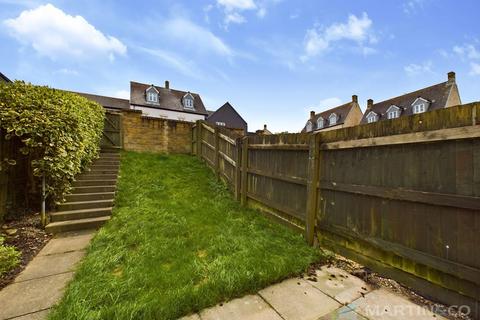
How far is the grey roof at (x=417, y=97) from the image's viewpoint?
71.8 ft

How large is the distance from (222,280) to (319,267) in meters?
1.37

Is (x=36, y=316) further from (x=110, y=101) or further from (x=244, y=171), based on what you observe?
(x=110, y=101)

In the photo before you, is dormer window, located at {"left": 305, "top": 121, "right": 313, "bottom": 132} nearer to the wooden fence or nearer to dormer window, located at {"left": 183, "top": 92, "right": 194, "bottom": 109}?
dormer window, located at {"left": 183, "top": 92, "right": 194, "bottom": 109}

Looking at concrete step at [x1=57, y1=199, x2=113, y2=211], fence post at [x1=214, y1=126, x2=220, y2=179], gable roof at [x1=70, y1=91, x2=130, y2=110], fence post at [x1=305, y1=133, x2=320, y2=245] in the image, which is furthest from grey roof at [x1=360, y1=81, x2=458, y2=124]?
gable roof at [x1=70, y1=91, x2=130, y2=110]

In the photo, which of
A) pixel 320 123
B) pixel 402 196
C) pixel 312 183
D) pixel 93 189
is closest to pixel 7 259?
pixel 93 189

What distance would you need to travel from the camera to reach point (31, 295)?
7.32ft

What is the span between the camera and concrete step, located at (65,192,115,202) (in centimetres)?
474

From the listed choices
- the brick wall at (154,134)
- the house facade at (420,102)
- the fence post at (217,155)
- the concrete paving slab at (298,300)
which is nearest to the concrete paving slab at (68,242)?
the concrete paving slab at (298,300)

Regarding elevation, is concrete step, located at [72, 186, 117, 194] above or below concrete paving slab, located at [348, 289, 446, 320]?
above

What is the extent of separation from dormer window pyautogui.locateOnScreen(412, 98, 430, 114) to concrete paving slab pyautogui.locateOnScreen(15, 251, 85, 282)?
98.3ft

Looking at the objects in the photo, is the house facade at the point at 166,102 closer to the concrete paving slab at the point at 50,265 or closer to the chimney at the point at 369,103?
the chimney at the point at 369,103

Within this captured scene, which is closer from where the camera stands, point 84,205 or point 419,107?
point 84,205

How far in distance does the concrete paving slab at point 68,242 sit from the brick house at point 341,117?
29955 millimetres

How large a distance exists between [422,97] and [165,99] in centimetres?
3189
